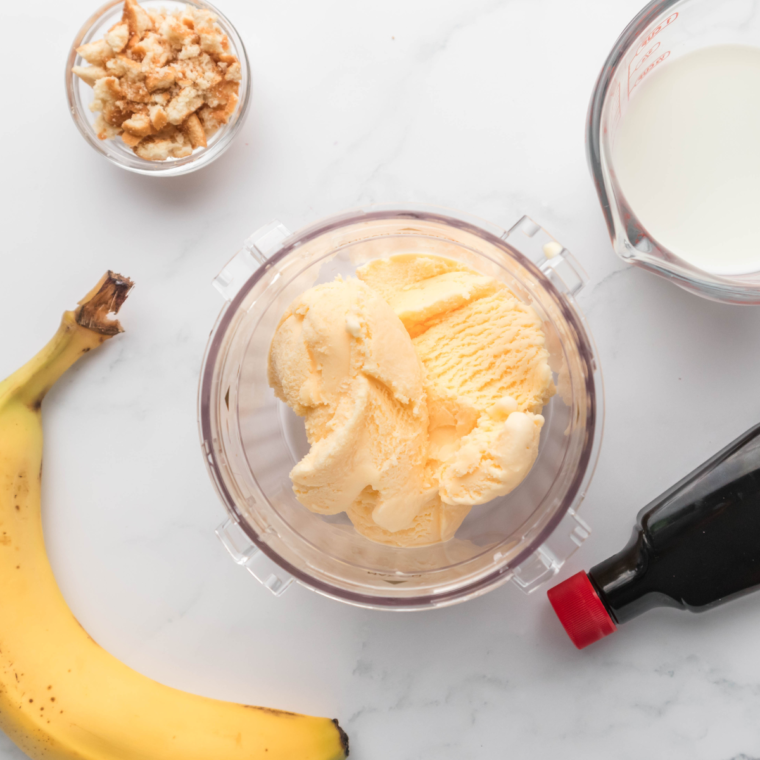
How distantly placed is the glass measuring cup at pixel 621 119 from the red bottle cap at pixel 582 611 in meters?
0.56

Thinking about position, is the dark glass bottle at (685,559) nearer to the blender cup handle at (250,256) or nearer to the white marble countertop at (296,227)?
the white marble countertop at (296,227)

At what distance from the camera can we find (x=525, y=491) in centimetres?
117

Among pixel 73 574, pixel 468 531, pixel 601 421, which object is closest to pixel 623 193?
pixel 601 421

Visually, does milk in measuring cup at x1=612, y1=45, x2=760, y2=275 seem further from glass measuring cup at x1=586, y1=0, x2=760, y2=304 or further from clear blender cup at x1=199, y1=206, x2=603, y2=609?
clear blender cup at x1=199, y1=206, x2=603, y2=609

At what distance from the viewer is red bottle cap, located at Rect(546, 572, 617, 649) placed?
1.13m

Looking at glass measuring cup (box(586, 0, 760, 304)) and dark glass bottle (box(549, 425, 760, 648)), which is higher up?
glass measuring cup (box(586, 0, 760, 304))

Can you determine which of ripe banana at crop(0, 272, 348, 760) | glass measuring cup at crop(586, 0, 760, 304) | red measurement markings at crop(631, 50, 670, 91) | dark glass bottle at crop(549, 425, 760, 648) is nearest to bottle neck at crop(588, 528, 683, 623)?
dark glass bottle at crop(549, 425, 760, 648)

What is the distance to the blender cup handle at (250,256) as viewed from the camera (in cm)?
113

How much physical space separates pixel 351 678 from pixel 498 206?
1013 millimetres

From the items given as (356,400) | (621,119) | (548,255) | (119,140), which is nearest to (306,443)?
(356,400)

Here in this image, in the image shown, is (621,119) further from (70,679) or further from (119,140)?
(70,679)

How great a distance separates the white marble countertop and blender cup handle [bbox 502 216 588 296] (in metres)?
0.18

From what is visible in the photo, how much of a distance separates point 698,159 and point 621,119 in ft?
0.52

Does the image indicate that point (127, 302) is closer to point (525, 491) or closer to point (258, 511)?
point (258, 511)
